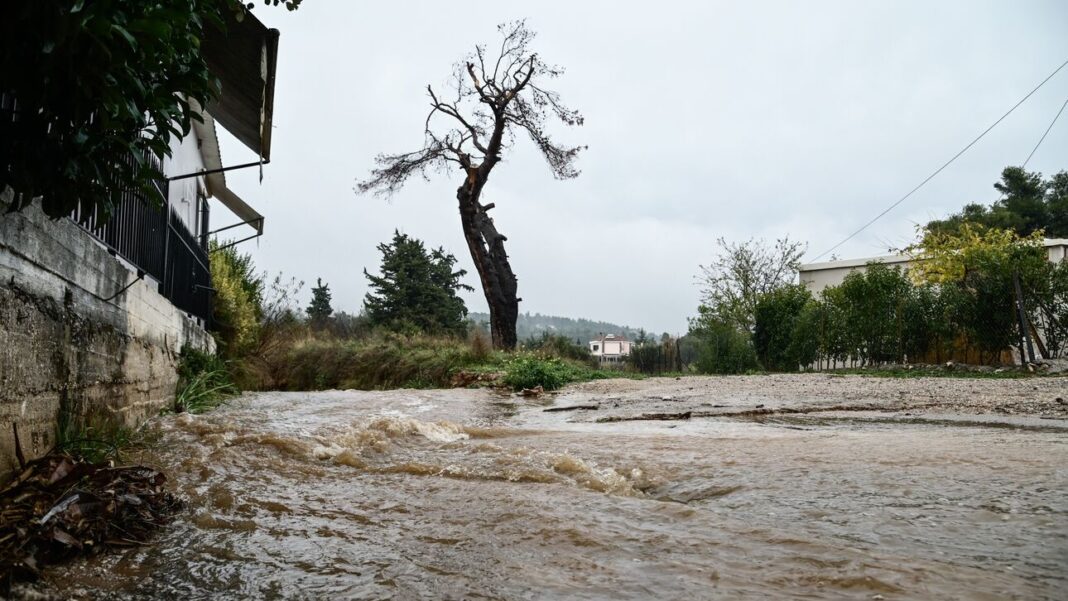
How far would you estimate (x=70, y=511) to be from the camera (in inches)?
90.5

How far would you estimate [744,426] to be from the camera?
208 inches

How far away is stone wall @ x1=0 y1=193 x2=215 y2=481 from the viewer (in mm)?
2607

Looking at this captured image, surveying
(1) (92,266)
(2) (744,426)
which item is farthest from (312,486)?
(2) (744,426)

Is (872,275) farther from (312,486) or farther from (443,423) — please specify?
(312,486)

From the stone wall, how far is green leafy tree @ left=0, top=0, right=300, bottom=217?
36 centimetres

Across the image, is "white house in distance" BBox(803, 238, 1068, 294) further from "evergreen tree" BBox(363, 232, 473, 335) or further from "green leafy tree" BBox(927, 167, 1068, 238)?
"evergreen tree" BBox(363, 232, 473, 335)

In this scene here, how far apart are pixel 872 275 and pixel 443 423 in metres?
11.1

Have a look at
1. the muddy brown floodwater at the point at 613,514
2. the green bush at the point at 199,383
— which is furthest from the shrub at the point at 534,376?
the muddy brown floodwater at the point at 613,514

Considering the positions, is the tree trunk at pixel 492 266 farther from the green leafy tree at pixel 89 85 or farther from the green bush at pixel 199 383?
the green leafy tree at pixel 89 85

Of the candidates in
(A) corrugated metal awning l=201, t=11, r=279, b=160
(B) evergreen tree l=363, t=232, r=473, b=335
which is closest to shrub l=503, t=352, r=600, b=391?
(A) corrugated metal awning l=201, t=11, r=279, b=160

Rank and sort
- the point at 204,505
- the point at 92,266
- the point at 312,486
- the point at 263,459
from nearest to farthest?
the point at 204,505
the point at 312,486
the point at 92,266
the point at 263,459

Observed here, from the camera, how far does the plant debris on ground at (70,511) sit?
2076 mm

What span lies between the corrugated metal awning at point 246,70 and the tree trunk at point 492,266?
742 cm

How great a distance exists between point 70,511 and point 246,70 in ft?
26.8
